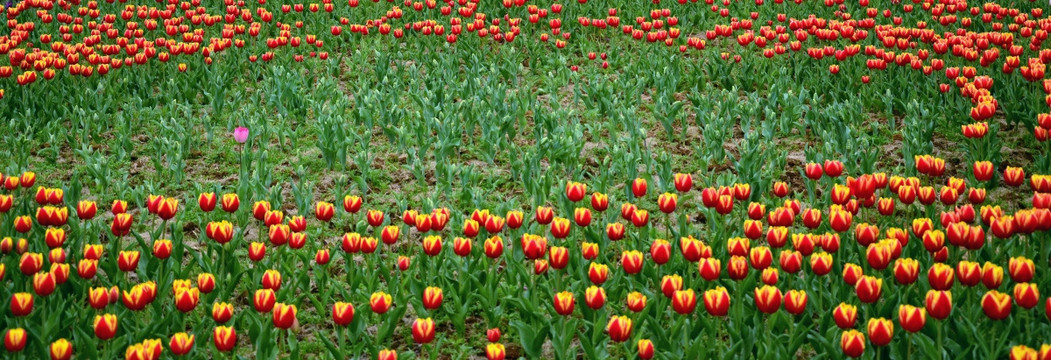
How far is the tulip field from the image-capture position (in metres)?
3.72

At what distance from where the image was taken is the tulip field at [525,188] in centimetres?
372

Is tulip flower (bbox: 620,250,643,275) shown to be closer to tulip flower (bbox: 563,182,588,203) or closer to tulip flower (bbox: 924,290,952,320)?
tulip flower (bbox: 563,182,588,203)

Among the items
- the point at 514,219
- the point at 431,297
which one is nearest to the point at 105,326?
the point at 431,297

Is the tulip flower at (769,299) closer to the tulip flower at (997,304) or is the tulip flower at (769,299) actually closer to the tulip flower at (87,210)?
the tulip flower at (997,304)

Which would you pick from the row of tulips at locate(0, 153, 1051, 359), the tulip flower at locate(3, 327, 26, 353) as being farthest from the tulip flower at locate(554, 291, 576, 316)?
A: the tulip flower at locate(3, 327, 26, 353)

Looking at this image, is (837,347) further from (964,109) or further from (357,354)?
(964,109)

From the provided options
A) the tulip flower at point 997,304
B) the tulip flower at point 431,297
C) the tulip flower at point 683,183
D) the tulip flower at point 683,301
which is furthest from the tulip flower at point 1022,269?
the tulip flower at point 431,297

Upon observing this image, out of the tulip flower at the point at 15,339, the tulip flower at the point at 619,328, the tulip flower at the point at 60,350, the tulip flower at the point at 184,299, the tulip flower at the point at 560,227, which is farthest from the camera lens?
the tulip flower at the point at 560,227

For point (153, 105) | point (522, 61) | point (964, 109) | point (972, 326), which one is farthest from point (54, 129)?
point (964, 109)

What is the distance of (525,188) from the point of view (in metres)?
5.91

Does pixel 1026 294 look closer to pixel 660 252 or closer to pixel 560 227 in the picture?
pixel 660 252

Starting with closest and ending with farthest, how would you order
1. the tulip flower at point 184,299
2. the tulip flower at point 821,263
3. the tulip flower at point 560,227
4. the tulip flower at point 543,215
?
the tulip flower at point 184,299
the tulip flower at point 821,263
the tulip flower at point 560,227
the tulip flower at point 543,215

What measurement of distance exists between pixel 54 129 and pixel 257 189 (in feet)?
7.09

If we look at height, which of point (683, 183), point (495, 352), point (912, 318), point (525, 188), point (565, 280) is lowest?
point (525, 188)
